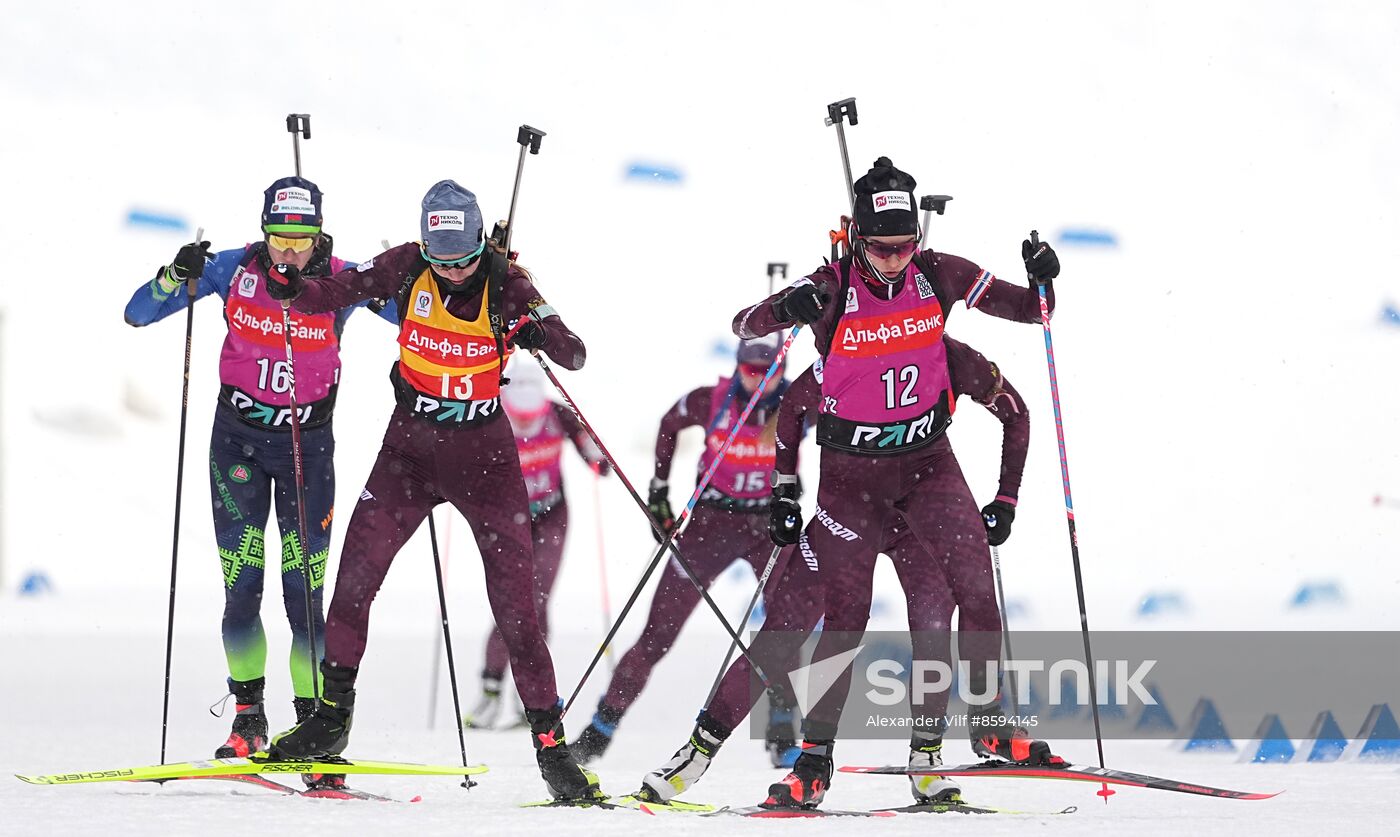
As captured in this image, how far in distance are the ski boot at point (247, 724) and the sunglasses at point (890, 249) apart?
3.06 meters

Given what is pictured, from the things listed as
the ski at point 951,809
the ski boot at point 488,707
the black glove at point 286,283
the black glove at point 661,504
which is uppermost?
the black glove at point 286,283

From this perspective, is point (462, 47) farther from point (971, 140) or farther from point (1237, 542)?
point (1237, 542)

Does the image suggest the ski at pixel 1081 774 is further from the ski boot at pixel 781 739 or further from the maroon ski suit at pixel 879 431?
the ski boot at pixel 781 739

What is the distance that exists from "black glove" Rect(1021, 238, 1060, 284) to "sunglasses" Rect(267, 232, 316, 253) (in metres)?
2.76

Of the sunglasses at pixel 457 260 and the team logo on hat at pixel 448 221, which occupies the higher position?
the team logo on hat at pixel 448 221

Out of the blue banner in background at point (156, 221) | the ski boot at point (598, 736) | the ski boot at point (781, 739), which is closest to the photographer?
the ski boot at point (598, 736)

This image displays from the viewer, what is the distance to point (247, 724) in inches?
241

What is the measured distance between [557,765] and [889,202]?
90.6 inches

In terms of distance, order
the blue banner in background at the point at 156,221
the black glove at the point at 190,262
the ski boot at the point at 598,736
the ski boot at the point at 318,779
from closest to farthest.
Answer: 1. the ski boot at the point at 318,779
2. the black glove at the point at 190,262
3. the ski boot at the point at 598,736
4. the blue banner in background at the point at 156,221

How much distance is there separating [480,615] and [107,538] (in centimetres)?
449

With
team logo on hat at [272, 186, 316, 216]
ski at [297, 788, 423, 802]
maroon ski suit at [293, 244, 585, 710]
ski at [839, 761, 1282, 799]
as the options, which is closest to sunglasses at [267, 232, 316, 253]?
team logo on hat at [272, 186, 316, 216]

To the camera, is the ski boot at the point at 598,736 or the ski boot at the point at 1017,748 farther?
the ski boot at the point at 598,736

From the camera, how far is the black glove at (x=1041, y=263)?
5.39m

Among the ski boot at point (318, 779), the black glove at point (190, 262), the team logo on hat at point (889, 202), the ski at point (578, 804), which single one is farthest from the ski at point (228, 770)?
the team logo on hat at point (889, 202)
